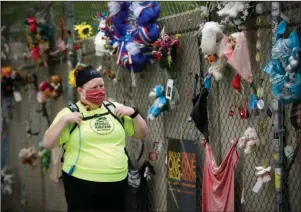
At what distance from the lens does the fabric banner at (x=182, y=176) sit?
19.9ft

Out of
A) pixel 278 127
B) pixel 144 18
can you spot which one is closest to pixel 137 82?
pixel 144 18

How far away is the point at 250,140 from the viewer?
5.18 metres

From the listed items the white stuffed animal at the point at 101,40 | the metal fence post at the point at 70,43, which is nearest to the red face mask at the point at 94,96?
the white stuffed animal at the point at 101,40

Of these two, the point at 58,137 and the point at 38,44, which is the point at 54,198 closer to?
the point at 38,44

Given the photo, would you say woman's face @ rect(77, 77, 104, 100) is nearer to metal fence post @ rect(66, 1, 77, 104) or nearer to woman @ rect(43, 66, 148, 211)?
woman @ rect(43, 66, 148, 211)

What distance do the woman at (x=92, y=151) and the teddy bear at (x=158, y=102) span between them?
1396 millimetres

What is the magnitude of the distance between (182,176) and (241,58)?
167 centimetres

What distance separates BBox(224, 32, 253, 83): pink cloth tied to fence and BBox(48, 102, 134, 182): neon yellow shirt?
3.88 feet

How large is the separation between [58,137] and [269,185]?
6.24ft

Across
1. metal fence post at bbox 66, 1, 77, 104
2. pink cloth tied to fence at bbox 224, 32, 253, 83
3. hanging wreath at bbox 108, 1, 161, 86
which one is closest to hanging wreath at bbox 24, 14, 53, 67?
metal fence post at bbox 66, 1, 77, 104

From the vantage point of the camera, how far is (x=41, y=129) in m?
9.47

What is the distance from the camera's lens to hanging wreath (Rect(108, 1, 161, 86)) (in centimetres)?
623

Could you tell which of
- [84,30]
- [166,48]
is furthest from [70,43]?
[166,48]

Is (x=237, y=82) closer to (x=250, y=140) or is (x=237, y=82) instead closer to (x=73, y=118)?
(x=250, y=140)
